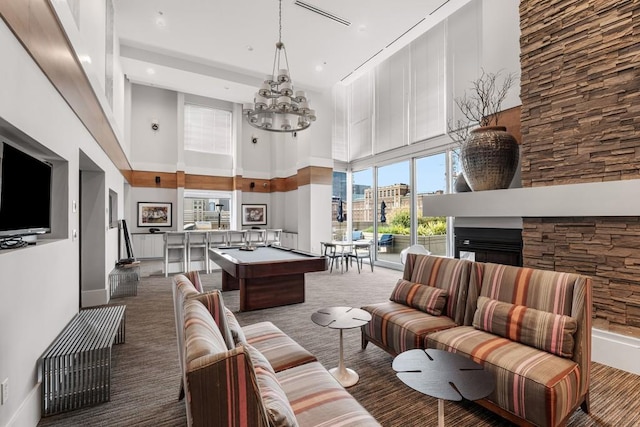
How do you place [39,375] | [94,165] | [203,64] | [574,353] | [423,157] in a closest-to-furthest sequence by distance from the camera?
[574,353]
[39,375]
[94,165]
[423,157]
[203,64]

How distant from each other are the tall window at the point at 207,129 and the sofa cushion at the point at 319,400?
988cm

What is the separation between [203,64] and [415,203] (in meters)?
6.35

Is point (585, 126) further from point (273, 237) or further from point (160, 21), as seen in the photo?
point (273, 237)

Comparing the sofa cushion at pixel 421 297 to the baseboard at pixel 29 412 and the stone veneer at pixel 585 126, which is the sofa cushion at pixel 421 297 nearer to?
the stone veneer at pixel 585 126

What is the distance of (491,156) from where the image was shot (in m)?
3.36

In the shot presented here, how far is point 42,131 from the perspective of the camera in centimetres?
219

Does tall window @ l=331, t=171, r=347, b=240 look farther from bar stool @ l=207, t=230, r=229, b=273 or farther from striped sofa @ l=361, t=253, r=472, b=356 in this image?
striped sofa @ l=361, t=253, r=472, b=356

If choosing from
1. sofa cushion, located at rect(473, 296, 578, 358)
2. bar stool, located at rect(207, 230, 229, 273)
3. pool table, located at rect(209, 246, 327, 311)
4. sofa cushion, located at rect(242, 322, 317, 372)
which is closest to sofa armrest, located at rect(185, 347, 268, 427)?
sofa cushion, located at rect(242, 322, 317, 372)

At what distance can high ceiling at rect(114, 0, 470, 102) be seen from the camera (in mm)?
5594

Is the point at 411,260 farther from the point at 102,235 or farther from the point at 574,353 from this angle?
the point at 102,235

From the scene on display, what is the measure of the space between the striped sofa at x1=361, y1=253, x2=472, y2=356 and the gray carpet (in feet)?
0.99

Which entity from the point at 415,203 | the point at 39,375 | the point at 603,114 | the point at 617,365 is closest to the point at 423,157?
the point at 415,203

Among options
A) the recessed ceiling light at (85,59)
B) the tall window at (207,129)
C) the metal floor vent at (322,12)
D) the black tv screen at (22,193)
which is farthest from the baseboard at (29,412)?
the tall window at (207,129)

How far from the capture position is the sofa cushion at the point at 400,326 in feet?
8.19
